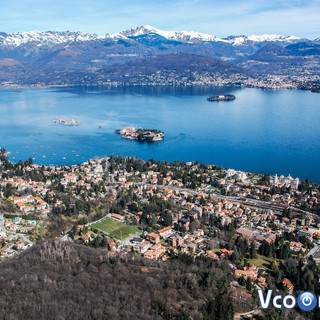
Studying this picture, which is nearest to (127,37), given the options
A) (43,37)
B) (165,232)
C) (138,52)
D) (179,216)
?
(138,52)

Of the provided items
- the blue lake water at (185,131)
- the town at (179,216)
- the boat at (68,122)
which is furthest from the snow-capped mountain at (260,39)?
the town at (179,216)

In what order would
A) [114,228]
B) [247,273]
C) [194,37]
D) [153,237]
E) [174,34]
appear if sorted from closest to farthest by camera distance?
[247,273] < [153,237] < [114,228] < [194,37] < [174,34]

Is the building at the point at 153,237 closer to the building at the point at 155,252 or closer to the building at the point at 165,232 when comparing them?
the building at the point at 165,232

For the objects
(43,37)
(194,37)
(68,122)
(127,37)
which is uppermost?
(194,37)

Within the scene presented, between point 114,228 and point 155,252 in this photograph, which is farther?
point 114,228

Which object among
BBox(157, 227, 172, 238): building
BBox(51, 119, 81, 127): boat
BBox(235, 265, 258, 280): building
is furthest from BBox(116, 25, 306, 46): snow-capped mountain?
BBox(235, 265, 258, 280): building

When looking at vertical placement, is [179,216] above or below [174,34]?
below

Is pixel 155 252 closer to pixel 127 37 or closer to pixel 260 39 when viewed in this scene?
pixel 127 37

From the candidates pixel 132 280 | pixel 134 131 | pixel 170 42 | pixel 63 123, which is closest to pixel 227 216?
pixel 132 280
